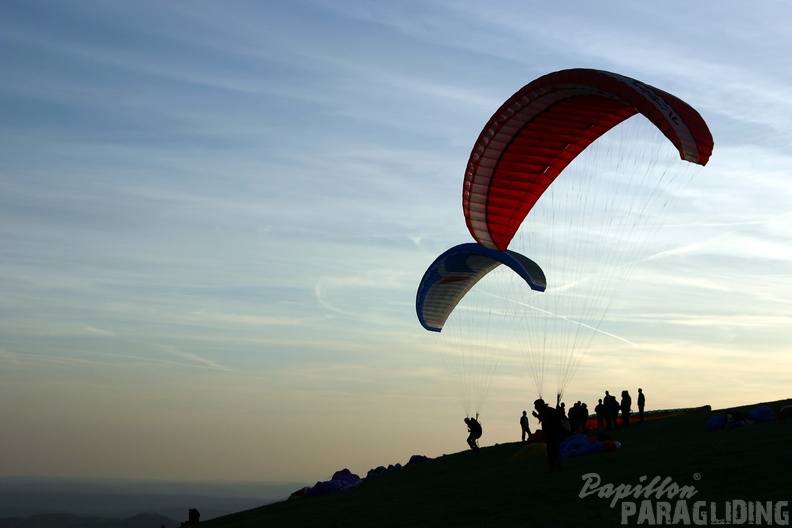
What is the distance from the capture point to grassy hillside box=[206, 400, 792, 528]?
12.7 meters

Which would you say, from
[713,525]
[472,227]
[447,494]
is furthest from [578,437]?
[713,525]

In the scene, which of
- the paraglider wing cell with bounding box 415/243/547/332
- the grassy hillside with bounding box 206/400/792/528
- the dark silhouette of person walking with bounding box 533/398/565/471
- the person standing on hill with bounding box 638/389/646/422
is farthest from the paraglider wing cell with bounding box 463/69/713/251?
the person standing on hill with bounding box 638/389/646/422

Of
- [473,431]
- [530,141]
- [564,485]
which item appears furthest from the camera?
[473,431]

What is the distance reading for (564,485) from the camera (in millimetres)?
14922

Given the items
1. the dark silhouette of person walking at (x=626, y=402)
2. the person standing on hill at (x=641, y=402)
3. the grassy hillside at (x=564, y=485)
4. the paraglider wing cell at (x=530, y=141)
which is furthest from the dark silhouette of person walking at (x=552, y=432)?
the person standing on hill at (x=641, y=402)

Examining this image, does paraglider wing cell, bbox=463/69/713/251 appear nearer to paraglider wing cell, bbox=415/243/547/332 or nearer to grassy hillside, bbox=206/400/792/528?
paraglider wing cell, bbox=415/243/547/332

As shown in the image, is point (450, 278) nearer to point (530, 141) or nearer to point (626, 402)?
point (626, 402)

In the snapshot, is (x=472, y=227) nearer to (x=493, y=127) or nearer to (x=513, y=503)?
(x=493, y=127)

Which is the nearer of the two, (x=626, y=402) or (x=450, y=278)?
(x=626, y=402)

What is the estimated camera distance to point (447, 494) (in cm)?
1717

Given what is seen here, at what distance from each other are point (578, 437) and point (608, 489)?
6.57 metres

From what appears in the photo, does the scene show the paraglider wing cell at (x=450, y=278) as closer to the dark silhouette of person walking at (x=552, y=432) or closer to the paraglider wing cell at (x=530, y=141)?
the paraglider wing cell at (x=530, y=141)

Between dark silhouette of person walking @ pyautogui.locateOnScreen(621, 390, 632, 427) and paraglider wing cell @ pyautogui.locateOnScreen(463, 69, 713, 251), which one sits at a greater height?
paraglider wing cell @ pyautogui.locateOnScreen(463, 69, 713, 251)

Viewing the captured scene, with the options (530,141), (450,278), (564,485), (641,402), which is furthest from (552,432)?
(450,278)
